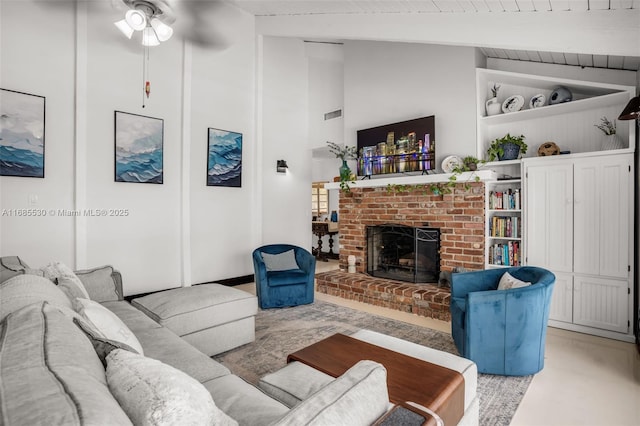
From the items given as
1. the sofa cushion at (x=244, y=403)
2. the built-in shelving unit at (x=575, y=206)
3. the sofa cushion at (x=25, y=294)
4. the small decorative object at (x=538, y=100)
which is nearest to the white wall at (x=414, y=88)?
the built-in shelving unit at (x=575, y=206)

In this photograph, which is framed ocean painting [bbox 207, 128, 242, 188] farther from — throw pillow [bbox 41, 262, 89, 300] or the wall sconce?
throw pillow [bbox 41, 262, 89, 300]

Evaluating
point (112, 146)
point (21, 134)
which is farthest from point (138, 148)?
point (21, 134)

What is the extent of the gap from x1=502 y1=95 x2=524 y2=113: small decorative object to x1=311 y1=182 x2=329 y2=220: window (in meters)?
5.19

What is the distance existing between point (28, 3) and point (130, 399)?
4.66 m

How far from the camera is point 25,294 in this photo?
148cm

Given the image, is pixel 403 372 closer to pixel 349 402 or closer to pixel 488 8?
pixel 349 402

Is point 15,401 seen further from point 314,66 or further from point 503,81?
point 314,66

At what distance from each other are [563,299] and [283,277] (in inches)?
115

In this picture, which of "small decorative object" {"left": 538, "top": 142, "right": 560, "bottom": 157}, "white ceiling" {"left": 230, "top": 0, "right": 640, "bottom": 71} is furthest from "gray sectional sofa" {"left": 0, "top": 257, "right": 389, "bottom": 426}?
"small decorative object" {"left": 538, "top": 142, "right": 560, "bottom": 157}

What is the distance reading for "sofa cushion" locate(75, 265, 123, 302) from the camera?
2674 mm

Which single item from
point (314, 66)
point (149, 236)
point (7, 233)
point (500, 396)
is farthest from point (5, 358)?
point (314, 66)

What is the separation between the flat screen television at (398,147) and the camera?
14.4 ft

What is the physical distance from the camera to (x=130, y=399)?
0.78 metres

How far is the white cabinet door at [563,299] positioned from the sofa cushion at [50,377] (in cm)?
385
